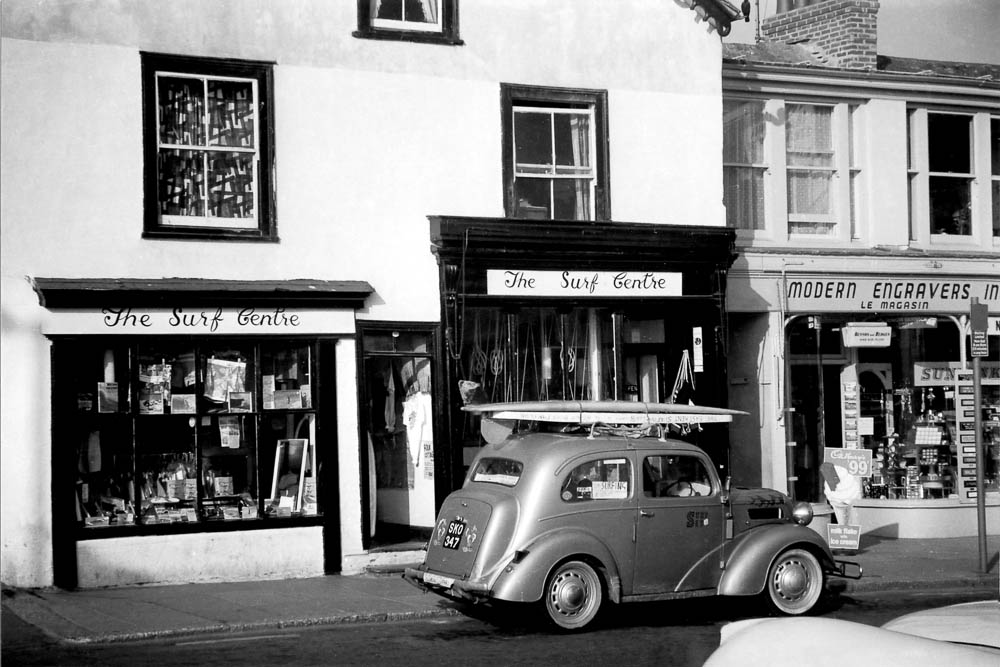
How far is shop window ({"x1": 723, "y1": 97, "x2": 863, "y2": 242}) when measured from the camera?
17.1 meters

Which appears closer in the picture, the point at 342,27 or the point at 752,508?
the point at 752,508

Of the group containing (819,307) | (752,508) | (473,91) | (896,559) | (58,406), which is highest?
(473,91)

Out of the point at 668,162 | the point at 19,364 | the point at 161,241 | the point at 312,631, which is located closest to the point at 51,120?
the point at 161,241

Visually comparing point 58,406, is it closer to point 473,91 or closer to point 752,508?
point 473,91

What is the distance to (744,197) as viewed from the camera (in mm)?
17094

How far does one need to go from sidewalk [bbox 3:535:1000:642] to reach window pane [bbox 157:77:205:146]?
5082 mm

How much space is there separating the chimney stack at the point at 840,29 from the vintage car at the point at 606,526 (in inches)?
348

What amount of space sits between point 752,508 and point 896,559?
15.6 feet

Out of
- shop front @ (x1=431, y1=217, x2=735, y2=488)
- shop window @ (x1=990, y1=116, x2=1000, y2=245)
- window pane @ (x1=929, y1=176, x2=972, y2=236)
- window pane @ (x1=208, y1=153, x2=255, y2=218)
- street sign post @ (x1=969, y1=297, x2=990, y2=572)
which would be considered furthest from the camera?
shop window @ (x1=990, y1=116, x2=1000, y2=245)

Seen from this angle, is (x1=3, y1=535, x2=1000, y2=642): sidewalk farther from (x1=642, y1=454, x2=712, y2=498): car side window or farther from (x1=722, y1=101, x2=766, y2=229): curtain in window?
(x1=722, y1=101, x2=766, y2=229): curtain in window

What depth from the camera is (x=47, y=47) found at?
41.9ft

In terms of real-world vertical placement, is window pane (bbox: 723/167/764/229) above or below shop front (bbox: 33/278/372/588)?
above

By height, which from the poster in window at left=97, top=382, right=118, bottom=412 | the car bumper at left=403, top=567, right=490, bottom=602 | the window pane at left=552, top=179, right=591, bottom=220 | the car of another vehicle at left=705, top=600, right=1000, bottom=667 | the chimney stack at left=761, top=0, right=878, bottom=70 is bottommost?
the car bumper at left=403, top=567, right=490, bottom=602

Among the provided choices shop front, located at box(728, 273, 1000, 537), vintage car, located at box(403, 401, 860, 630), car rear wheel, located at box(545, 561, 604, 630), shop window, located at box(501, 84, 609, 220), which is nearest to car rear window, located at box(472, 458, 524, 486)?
vintage car, located at box(403, 401, 860, 630)
